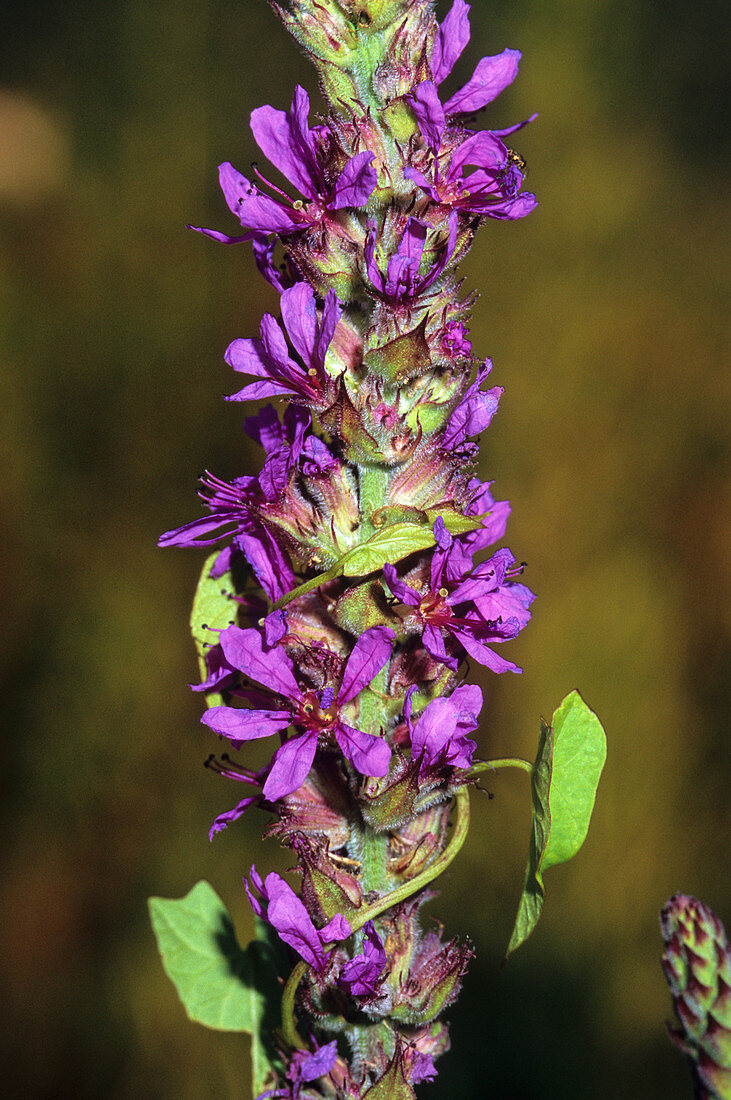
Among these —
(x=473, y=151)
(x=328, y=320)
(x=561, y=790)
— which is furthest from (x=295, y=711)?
(x=473, y=151)

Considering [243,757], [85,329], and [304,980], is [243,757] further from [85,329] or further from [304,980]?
[304,980]

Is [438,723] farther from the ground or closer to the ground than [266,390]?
closer to the ground

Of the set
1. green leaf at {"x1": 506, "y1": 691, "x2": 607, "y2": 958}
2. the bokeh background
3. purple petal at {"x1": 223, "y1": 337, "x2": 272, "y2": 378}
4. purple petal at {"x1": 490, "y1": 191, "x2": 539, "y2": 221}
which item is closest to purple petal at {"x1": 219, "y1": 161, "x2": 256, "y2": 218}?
purple petal at {"x1": 223, "y1": 337, "x2": 272, "y2": 378}

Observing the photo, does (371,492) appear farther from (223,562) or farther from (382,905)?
(382,905)

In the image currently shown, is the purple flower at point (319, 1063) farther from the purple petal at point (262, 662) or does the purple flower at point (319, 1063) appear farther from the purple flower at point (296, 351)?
the purple flower at point (296, 351)

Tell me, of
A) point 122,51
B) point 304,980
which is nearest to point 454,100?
point 304,980

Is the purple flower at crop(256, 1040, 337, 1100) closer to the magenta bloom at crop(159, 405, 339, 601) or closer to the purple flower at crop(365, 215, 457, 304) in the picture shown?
the magenta bloom at crop(159, 405, 339, 601)

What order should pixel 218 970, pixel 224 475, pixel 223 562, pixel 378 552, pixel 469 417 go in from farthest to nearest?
1. pixel 224 475
2. pixel 218 970
3. pixel 223 562
4. pixel 469 417
5. pixel 378 552
